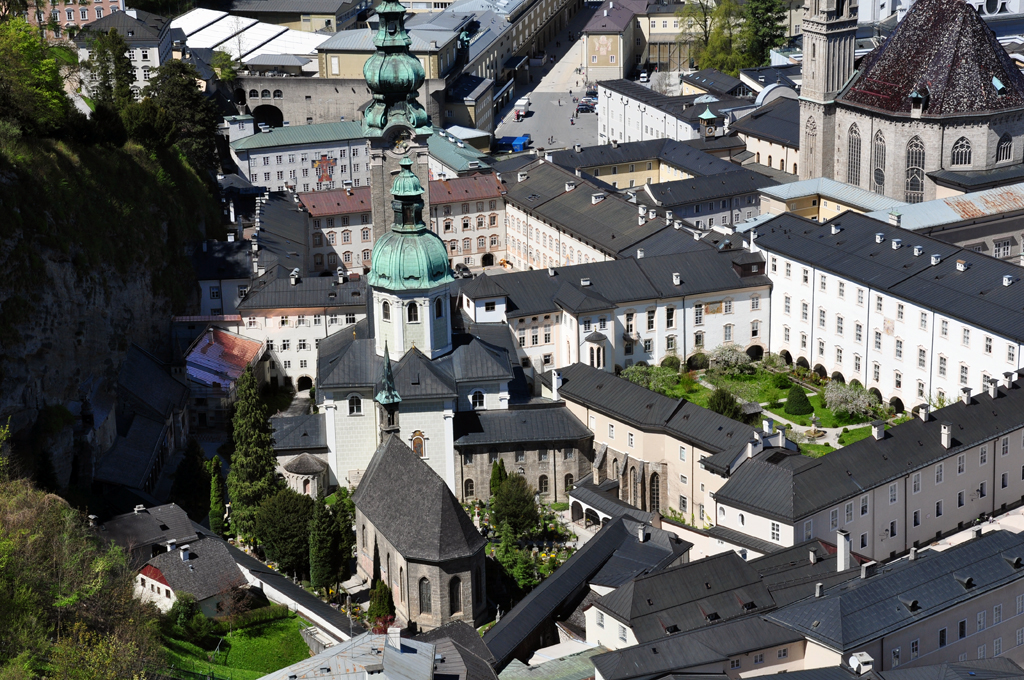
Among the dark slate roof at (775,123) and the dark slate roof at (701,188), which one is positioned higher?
the dark slate roof at (775,123)

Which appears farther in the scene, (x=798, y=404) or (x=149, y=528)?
(x=798, y=404)

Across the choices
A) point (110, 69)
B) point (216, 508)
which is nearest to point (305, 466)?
point (216, 508)

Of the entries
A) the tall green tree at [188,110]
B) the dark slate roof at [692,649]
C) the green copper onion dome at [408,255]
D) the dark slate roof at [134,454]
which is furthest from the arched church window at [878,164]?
the dark slate roof at [692,649]

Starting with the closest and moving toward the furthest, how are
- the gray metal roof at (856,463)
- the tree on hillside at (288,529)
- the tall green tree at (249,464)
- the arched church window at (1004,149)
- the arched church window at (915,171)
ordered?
the gray metal roof at (856,463) → the tree on hillside at (288,529) → the tall green tree at (249,464) → the arched church window at (1004,149) → the arched church window at (915,171)

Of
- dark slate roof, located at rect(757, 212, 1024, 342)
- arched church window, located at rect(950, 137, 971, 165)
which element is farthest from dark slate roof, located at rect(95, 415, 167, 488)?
arched church window, located at rect(950, 137, 971, 165)

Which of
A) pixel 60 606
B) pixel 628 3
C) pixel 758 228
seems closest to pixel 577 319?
pixel 758 228

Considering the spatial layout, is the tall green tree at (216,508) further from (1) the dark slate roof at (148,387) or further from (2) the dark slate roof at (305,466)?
(1) the dark slate roof at (148,387)

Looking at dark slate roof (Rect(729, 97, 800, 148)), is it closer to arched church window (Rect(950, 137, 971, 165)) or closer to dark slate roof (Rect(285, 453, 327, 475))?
arched church window (Rect(950, 137, 971, 165))

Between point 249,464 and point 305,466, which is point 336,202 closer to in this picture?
point 305,466
